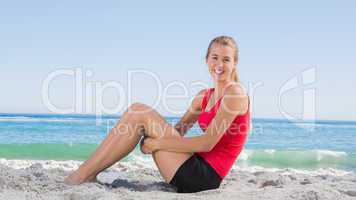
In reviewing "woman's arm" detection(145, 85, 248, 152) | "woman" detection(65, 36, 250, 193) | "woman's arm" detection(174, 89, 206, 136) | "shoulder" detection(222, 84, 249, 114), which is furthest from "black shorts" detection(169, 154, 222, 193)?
"woman's arm" detection(174, 89, 206, 136)

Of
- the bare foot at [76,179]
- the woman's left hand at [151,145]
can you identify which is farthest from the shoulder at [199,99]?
the bare foot at [76,179]

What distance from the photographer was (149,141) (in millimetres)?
3025

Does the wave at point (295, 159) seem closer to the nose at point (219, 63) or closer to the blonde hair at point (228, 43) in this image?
the blonde hair at point (228, 43)

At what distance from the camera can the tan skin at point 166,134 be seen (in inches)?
114

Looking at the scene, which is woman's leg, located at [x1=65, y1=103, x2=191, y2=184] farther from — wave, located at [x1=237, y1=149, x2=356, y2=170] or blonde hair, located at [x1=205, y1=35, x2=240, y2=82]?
wave, located at [x1=237, y1=149, x2=356, y2=170]

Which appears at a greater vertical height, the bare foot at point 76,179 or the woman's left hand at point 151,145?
the woman's left hand at point 151,145

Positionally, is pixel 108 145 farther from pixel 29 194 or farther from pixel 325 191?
pixel 325 191

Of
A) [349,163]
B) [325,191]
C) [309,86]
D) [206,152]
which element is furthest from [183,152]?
[309,86]

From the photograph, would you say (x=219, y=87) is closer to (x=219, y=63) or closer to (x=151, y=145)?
(x=219, y=63)

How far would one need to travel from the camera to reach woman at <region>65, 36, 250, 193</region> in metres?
2.90

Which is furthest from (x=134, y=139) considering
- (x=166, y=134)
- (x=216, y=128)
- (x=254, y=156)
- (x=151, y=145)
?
(x=254, y=156)

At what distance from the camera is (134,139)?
3.05 metres

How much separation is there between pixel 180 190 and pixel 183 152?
0.29 meters

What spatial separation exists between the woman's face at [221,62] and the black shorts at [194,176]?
62cm
